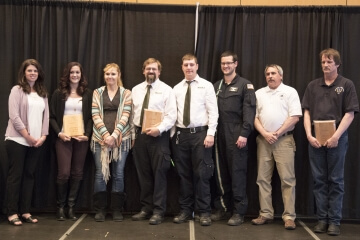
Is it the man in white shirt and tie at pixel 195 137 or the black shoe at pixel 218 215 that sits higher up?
the man in white shirt and tie at pixel 195 137

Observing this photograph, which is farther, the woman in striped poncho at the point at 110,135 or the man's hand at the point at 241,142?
the woman in striped poncho at the point at 110,135

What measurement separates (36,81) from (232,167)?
7.15 feet

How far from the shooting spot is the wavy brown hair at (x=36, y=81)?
14.2 ft

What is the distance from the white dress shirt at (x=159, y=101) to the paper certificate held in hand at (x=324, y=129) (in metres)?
1.40

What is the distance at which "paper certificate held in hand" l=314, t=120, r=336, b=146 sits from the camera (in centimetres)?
410

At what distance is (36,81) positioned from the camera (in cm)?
443

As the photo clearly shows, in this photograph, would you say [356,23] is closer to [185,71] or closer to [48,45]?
[185,71]

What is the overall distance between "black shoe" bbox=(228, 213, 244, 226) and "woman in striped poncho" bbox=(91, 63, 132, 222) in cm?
114

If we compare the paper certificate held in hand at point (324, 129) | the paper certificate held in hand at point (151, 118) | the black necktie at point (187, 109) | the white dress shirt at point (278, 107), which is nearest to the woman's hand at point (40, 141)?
the paper certificate held in hand at point (151, 118)

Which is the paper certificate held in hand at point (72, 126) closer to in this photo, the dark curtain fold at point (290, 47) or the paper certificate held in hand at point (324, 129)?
the dark curtain fold at point (290, 47)

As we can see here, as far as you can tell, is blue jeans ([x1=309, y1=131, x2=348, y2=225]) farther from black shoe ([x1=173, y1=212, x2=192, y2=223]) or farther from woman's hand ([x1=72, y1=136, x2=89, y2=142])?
woman's hand ([x1=72, y1=136, x2=89, y2=142])

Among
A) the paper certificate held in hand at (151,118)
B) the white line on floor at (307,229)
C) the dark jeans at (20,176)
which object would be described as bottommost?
the white line on floor at (307,229)

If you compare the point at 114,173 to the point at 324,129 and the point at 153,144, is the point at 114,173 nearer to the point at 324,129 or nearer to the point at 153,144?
the point at 153,144

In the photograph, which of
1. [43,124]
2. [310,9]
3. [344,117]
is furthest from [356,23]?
[43,124]
